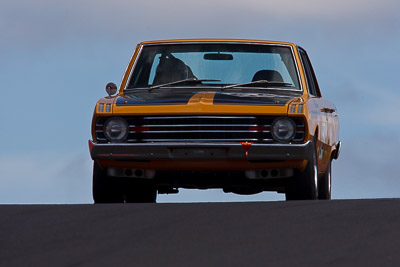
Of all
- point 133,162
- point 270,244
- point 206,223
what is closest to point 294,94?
point 133,162

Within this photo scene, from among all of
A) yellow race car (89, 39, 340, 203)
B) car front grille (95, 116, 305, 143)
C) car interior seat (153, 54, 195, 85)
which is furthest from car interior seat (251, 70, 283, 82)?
car front grille (95, 116, 305, 143)

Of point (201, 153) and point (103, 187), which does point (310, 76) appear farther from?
point (103, 187)

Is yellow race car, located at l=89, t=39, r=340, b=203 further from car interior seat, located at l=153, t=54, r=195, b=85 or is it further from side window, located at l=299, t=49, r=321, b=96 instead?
side window, located at l=299, t=49, r=321, b=96

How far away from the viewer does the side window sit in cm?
1295

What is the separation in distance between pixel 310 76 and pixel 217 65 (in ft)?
5.16

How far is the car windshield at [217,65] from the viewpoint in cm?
1221

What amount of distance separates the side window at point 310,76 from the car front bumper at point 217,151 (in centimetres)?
206

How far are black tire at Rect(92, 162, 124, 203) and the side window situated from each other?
113 inches

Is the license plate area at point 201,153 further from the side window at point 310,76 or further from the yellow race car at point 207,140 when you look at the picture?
the side window at point 310,76

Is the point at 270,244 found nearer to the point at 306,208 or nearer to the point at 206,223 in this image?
the point at 206,223

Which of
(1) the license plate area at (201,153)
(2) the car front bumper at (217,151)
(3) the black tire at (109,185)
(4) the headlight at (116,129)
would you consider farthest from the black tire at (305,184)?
(4) the headlight at (116,129)

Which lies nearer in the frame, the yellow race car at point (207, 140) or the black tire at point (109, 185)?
the yellow race car at point (207, 140)

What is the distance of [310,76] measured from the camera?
525 inches

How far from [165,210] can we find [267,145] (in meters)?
2.19
